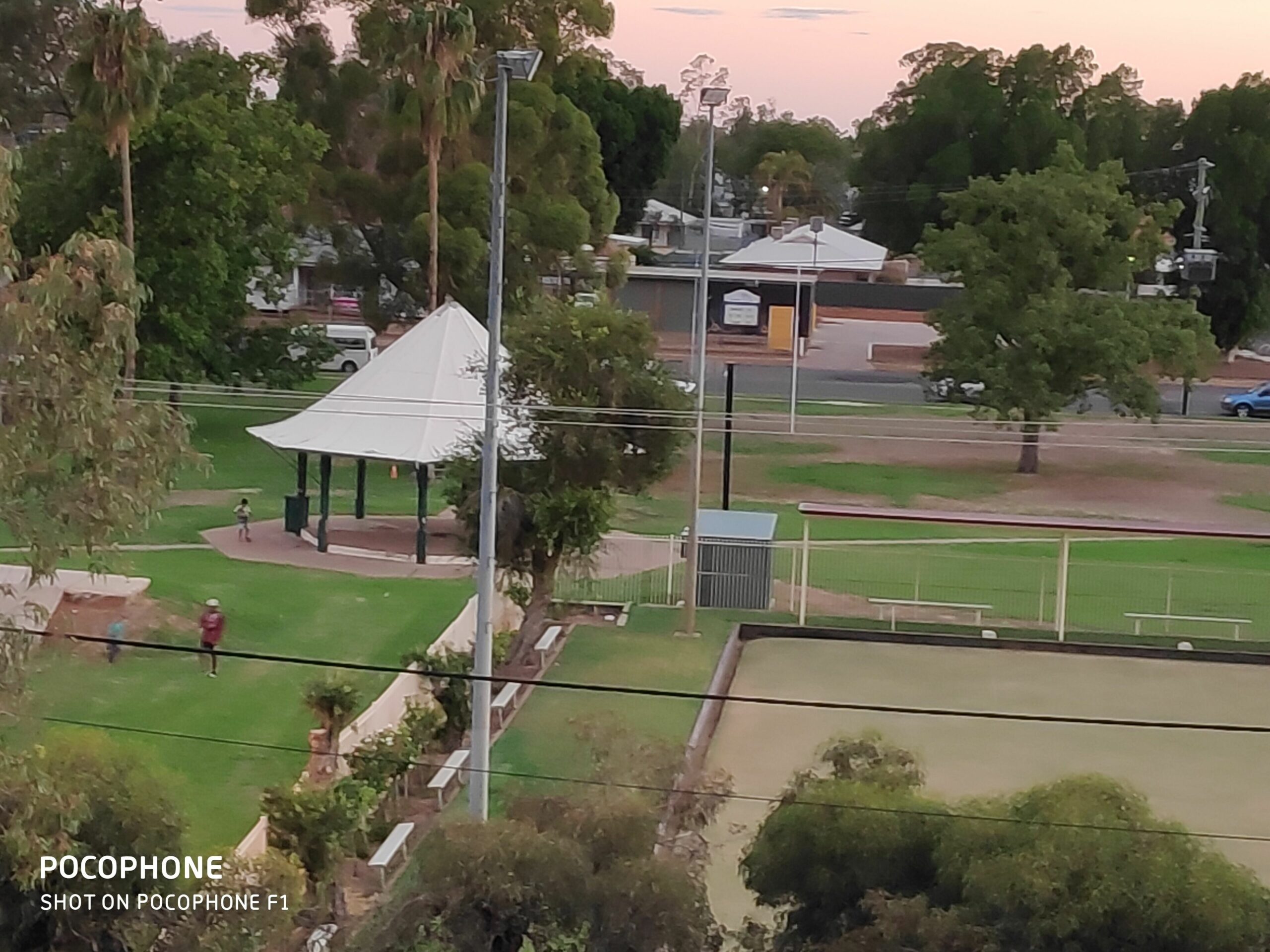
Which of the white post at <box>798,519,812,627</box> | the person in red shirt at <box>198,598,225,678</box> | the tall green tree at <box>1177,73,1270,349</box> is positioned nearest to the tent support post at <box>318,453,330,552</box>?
the person in red shirt at <box>198,598,225,678</box>

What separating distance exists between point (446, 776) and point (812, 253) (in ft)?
164

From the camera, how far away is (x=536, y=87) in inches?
1740

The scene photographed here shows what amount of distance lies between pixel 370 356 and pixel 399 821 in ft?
114

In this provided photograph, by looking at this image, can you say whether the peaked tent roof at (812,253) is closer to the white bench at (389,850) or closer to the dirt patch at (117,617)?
the dirt patch at (117,617)

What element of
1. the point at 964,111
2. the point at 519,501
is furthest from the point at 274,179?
the point at 964,111

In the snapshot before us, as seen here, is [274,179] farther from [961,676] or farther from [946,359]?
[961,676]

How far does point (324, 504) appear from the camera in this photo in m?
26.3

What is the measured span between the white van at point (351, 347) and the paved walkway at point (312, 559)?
22.5 metres

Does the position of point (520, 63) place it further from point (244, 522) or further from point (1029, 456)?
point (1029, 456)

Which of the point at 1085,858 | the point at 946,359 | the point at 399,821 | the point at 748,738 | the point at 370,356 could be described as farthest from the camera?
the point at 370,356

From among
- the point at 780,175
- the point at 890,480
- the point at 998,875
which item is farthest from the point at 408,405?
the point at 780,175

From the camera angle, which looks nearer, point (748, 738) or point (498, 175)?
point (498, 175)

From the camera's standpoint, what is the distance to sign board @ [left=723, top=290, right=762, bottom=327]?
192ft

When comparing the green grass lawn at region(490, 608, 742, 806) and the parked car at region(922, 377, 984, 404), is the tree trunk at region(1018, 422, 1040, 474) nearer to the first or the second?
the parked car at region(922, 377, 984, 404)
